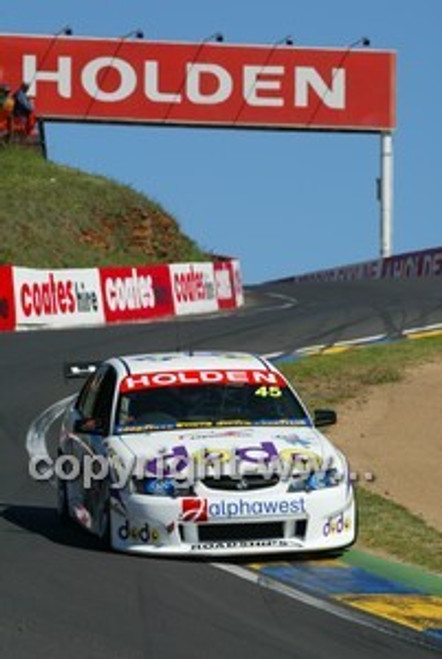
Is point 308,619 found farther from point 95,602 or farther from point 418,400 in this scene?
point 418,400

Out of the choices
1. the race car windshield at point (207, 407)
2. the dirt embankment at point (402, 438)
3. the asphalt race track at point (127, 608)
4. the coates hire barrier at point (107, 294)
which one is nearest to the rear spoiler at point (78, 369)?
the asphalt race track at point (127, 608)

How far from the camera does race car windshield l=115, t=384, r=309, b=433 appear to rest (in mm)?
11531

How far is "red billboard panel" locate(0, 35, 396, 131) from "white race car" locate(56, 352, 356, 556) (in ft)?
162

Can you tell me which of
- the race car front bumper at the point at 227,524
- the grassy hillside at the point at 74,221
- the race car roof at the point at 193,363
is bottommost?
the race car front bumper at the point at 227,524

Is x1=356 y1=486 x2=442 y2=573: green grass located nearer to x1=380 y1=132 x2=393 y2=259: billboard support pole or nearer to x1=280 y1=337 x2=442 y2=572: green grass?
x1=280 y1=337 x2=442 y2=572: green grass

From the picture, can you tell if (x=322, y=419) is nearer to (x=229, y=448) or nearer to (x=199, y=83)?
(x=229, y=448)

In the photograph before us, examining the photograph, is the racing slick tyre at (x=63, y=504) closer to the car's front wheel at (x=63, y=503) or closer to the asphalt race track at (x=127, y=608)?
the car's front wheel at (x=63, y=503)

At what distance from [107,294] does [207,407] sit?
2457cm

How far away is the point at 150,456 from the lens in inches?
422

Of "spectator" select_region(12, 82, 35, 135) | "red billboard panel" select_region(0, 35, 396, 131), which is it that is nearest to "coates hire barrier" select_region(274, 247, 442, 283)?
"red billboard panel" select_region(0, 35, 396, 131)

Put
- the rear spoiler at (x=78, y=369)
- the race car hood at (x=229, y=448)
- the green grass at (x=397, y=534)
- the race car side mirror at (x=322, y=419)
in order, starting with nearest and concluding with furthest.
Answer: the race car hood at (x=229, y=448) < the green grass at (x=397, y=534) < the race car side mirror at (x=322, y=419) < the rear spoiler at (x=78, y=369)

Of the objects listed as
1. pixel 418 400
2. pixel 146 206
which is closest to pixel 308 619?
pixel 418 400

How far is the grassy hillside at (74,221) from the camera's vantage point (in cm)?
5019

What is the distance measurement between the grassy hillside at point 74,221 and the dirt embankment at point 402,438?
2773 centimetres
